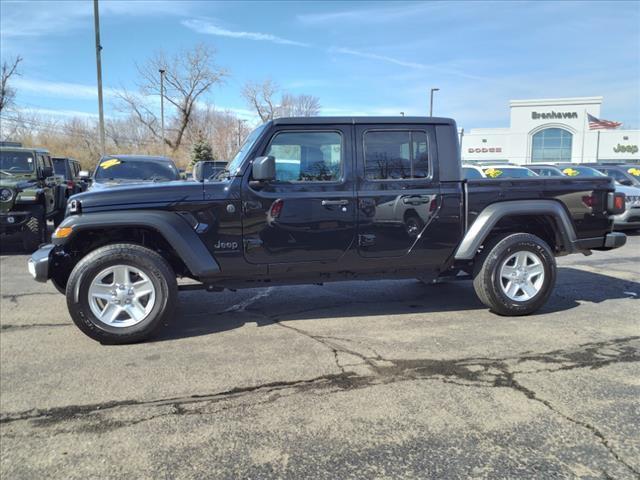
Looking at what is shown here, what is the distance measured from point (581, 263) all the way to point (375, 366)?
574cm

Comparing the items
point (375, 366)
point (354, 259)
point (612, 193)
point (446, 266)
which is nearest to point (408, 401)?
point (375, 366)

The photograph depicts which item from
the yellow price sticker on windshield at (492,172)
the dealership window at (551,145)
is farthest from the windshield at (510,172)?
the dealership window at (551,145)

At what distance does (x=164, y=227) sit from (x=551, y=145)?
7146cm

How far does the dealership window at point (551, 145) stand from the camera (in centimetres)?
6538

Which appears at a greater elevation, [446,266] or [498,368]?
[446,266]

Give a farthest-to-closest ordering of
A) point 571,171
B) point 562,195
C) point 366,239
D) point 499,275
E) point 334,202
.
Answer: point 571,171 < point 562,195 < point 499,275 < point 366,239 < point 334,202

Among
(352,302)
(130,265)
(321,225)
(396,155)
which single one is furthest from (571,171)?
(130,265)

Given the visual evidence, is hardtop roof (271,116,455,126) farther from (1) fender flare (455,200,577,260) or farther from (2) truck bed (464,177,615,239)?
(1) fender flare (455,200,577,260)

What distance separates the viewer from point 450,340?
4.26 m

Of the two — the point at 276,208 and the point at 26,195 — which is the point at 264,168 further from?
the point at 26,195

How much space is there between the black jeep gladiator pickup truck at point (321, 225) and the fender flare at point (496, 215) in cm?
1

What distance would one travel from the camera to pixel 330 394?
10.6 ft

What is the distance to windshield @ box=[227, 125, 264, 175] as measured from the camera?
14.9 ft

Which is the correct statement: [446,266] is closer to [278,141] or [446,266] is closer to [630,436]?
[278,141]
